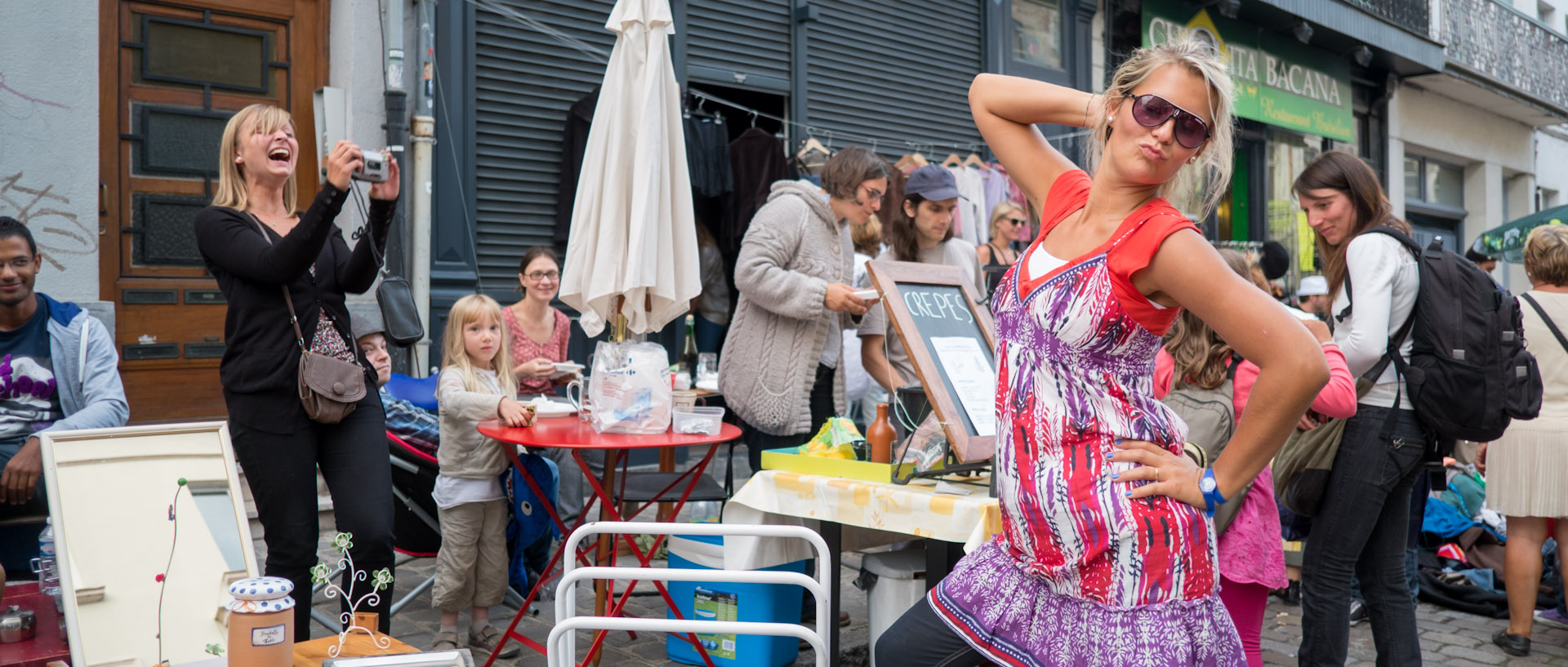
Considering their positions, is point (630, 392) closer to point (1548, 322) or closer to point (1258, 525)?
point (1258, 525)

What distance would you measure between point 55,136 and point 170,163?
0.64 metres

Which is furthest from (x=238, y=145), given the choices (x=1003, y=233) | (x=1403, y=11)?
(x=1403, y=11)

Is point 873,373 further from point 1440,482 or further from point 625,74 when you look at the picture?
point 1440,482

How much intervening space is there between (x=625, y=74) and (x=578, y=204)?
1.90 feet

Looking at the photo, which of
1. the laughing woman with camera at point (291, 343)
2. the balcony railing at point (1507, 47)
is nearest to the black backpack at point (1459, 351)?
the laughing woman with camera at point (291, 343)

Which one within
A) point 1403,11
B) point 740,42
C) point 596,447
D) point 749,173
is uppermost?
point 1403,11

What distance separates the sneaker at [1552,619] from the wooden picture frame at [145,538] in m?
5.73

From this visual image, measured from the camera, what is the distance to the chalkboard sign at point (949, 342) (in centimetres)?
342

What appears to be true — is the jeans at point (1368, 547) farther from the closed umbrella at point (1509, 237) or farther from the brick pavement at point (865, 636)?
the closed umbrella at point (1509, 237)

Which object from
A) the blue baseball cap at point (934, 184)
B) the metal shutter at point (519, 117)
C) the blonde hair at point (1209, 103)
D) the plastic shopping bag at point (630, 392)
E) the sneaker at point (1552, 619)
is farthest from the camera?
the metal shutter at point (519, 117)

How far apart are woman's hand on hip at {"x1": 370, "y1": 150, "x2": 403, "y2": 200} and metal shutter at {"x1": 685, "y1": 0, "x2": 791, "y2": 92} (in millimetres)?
5259

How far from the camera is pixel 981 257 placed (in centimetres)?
796

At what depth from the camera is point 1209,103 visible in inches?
77.1

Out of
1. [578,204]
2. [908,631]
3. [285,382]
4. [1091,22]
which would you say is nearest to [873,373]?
[578,204]
